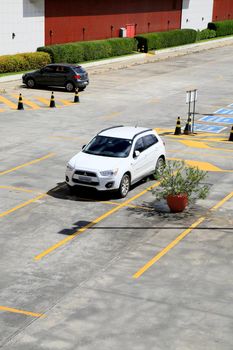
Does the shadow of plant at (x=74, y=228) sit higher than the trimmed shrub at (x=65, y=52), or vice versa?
the trimmed shrub at (x=65, y=52)

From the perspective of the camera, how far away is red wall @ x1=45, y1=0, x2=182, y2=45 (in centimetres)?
5494

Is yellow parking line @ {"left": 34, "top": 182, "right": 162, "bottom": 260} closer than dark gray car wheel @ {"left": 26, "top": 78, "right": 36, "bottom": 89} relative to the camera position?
Yes

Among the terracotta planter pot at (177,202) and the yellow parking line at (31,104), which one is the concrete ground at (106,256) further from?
the yellow parking line at (31,104)

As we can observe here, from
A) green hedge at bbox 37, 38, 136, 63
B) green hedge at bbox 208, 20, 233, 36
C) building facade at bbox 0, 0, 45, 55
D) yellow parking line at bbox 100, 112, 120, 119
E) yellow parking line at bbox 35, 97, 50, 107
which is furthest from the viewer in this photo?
green hedge at bbox 208, 20, 233, 36

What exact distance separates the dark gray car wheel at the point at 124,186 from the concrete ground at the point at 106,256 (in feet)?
0.90

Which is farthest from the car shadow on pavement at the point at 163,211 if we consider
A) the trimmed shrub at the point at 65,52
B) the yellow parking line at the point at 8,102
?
the trimmed shrub at the point at 65,52

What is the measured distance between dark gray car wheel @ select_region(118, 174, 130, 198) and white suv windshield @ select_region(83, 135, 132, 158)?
746mm

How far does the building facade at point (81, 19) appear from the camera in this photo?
167ft

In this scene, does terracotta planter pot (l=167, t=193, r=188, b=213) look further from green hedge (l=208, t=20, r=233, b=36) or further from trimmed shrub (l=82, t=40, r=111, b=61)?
green hedge (l=208, t=20, r=233, b=36)

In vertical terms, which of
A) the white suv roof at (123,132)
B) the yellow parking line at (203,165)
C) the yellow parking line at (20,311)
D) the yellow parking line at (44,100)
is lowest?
the yellow parking line at (44,100)

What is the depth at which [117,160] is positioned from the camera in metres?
22.1

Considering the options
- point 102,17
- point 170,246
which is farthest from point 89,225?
point 102,17

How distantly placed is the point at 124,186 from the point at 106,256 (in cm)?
523

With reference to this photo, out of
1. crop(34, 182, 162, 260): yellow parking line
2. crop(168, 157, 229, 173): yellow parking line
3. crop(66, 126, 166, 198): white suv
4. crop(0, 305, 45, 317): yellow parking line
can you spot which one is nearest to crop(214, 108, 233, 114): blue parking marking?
crop(168, 157, 229, 173): yellow parking line
